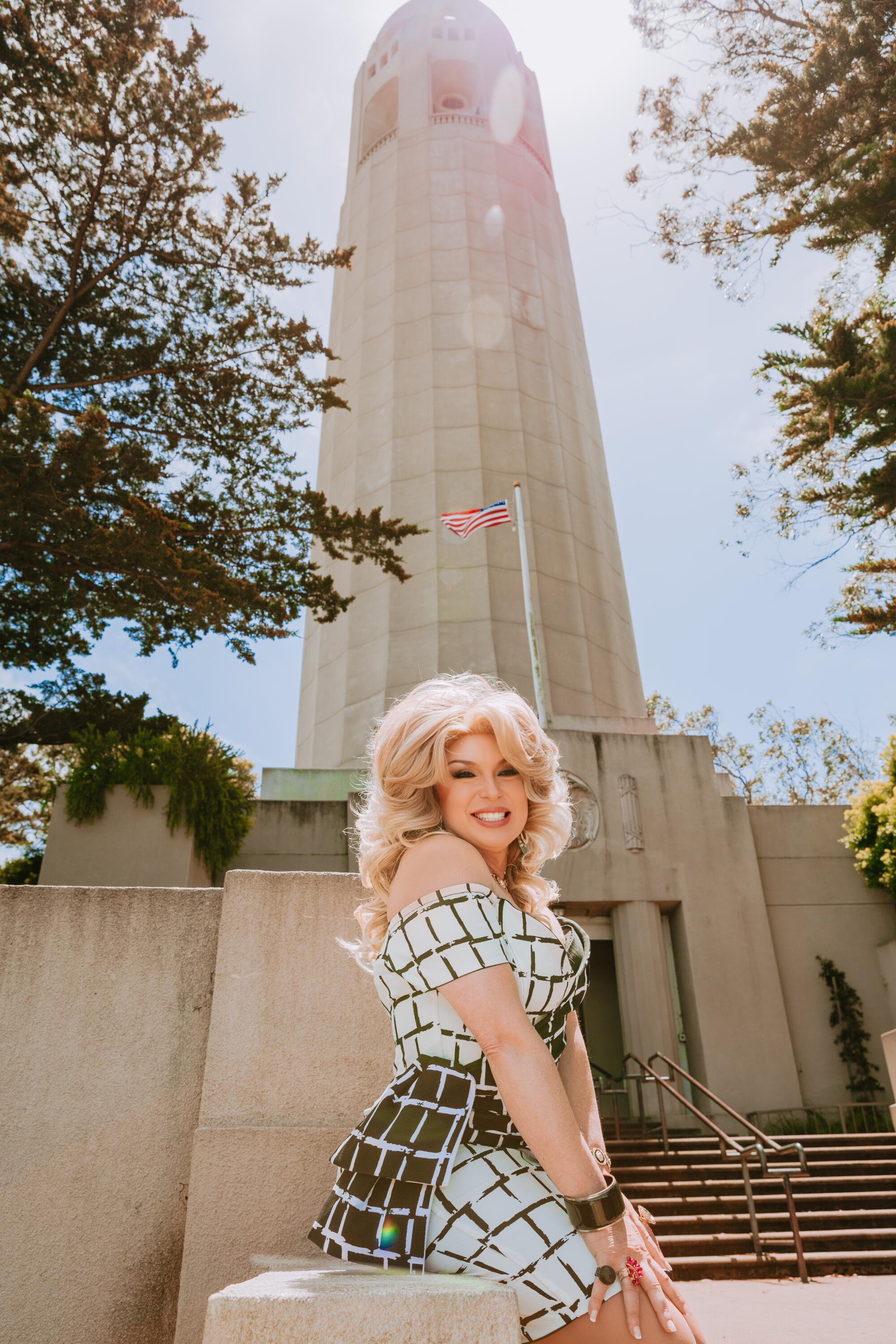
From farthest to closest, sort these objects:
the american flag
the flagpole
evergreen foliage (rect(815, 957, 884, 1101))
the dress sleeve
→ the flagpole
the american flag
evergreen foliage (rect(815, 957, 884, 1101))
the dress sleeve

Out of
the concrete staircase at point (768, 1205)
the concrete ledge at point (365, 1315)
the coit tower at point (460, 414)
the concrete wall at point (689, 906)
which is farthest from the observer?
the coit tower at point (460, 414)

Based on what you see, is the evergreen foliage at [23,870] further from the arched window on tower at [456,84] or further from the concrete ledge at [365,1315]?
the arched window on tower at [456,84]

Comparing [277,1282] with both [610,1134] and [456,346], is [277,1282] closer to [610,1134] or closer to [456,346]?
[610,1134]

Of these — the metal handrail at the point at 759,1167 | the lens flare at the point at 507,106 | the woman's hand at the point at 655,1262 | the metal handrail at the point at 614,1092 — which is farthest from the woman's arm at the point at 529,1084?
the lens flare at the point at 507,106

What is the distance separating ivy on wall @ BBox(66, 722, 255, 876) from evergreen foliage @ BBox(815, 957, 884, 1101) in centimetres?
1006

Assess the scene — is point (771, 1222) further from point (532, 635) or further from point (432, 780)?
point (532, 635)

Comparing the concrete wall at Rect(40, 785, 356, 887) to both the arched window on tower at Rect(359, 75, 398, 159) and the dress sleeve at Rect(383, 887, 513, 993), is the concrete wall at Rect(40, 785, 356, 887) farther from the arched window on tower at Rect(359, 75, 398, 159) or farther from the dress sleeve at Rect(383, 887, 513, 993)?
the arched window on tower at Rect(359, 75, 398, 159)

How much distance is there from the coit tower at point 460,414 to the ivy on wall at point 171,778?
192 inches

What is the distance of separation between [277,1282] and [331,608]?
866 centimetres

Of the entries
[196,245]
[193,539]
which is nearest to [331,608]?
[193,539]

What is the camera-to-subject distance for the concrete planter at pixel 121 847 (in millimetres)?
10516

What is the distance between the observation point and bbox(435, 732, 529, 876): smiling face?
225 cm

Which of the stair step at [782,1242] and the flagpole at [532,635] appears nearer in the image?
the stair step at [782,1242]

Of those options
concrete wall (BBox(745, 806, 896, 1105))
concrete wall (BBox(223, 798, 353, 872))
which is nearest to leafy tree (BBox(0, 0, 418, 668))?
concrete wall (BBox(223, 798, 353, 872))
